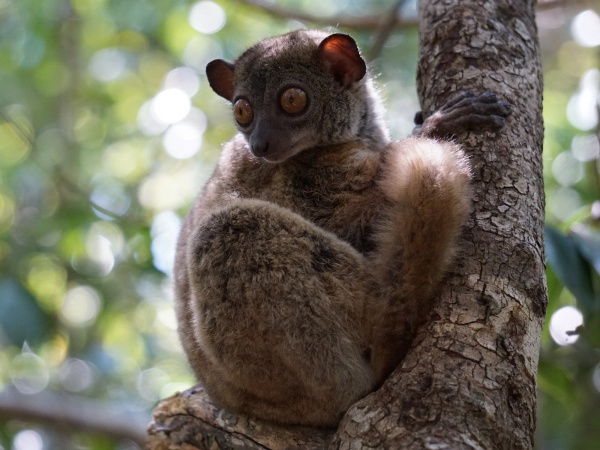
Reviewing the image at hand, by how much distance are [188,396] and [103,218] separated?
368cm

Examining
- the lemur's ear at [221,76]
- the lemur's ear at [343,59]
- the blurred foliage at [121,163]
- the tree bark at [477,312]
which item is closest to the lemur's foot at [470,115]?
the tree bark at [477,312]

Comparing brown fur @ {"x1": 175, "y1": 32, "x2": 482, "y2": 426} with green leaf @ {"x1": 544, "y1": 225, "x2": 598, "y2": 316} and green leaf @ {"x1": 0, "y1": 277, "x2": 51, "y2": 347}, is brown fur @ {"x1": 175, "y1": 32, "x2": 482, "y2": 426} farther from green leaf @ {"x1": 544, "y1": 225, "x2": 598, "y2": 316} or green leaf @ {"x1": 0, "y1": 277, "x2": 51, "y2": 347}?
green leaf @ {"x1": 0, "y1": 277, "x2": 51, "y2": 347}

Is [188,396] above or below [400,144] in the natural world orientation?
below

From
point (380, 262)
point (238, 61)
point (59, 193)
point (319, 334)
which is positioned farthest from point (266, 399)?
point (59, 193)

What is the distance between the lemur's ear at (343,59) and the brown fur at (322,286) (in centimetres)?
87

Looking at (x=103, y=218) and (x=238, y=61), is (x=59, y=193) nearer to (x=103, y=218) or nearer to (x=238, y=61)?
(x=103, y=218)

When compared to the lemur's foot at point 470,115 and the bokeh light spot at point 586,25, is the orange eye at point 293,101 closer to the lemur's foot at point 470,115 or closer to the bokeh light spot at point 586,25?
the lemur's foot at point 470,115

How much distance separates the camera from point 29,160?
8.95 m

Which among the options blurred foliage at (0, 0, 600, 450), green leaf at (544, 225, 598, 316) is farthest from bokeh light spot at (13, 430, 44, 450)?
green leaf at (544, 225, 598, 316)

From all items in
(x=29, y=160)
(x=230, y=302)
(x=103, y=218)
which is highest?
(x=29, y=160)

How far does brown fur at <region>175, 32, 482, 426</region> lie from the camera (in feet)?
9.20

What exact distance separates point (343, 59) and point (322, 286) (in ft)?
5.00

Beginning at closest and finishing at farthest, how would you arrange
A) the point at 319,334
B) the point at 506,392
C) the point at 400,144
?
the point at 506,392 < the point at 319,334 < the point at 400,144

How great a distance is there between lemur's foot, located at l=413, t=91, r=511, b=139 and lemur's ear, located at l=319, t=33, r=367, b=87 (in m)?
0.87
